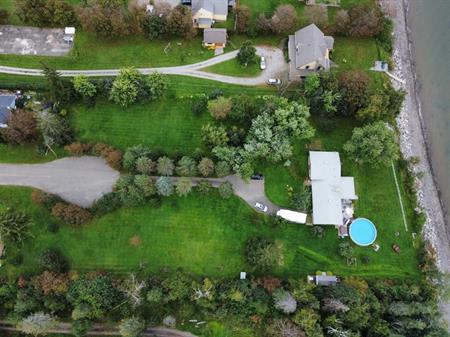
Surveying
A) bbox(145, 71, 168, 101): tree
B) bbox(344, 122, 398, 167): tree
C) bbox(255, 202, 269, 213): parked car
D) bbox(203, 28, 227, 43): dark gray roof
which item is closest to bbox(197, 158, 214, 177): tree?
bbox(255, 202, 269, 213): parked car

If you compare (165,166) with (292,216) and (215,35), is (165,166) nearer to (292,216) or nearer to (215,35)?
(292,216)

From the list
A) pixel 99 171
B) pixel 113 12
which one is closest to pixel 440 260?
pixel 99 171

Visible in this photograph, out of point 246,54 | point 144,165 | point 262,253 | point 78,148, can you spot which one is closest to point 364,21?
point 246,54

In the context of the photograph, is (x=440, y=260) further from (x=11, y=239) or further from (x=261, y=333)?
(x=11, y=239)

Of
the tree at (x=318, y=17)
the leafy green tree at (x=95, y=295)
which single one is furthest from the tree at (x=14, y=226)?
the tree at (x=318, y=17)

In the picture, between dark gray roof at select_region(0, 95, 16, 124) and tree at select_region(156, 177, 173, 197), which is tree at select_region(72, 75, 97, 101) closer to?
dark gray roof at select_region(0, 95, 16, 124)

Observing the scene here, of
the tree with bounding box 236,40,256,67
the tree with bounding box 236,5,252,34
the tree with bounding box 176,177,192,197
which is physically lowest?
the tree with bounding box 176,177,192,197
